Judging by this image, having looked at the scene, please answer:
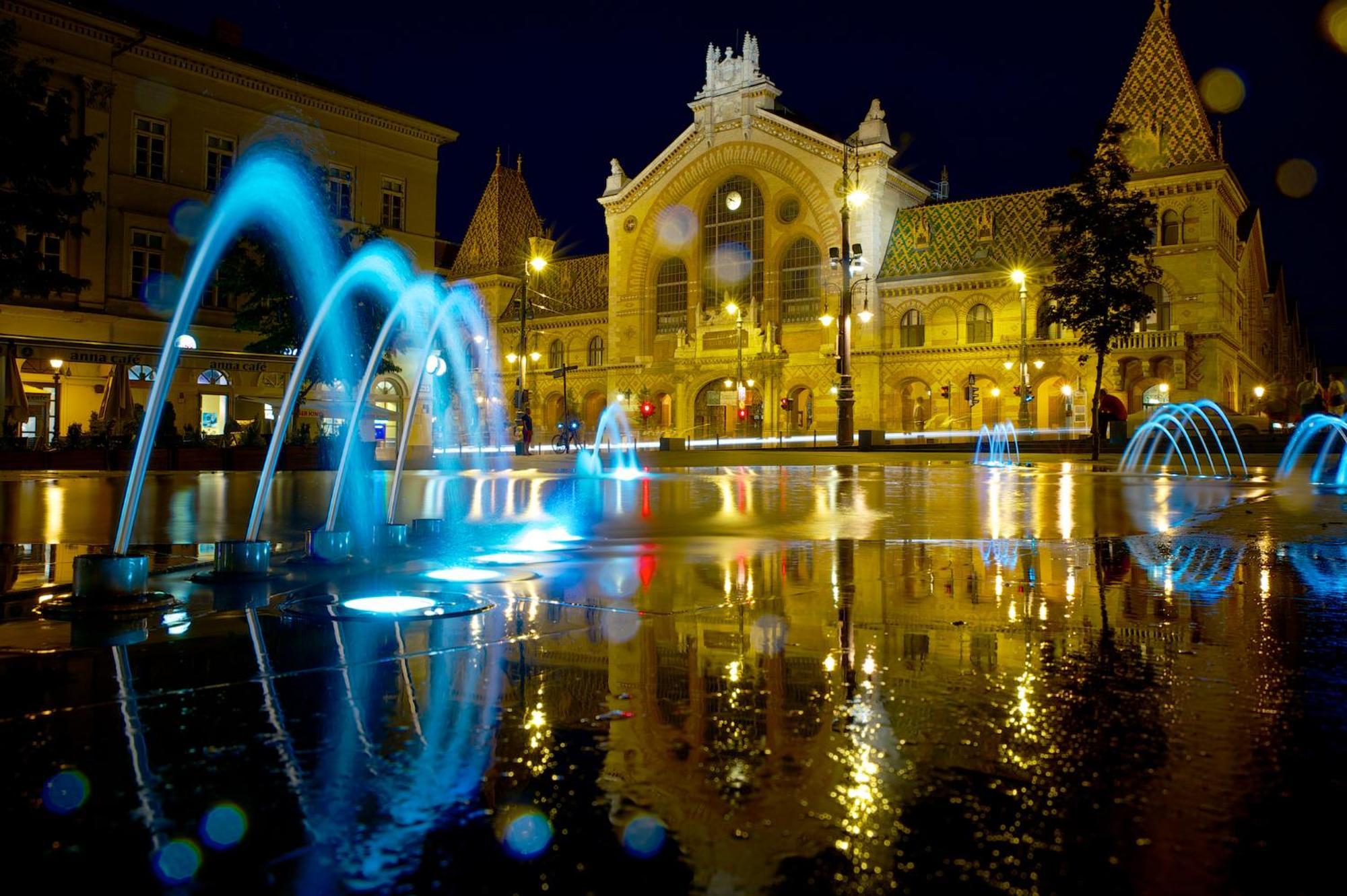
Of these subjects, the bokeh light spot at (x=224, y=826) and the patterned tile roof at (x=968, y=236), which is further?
the patterned tile roof at (x=968, y=236)

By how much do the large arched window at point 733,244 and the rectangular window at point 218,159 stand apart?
31.1 meters

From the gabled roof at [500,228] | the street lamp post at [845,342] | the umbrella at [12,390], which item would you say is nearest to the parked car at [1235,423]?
the street lamp post at [845,342]

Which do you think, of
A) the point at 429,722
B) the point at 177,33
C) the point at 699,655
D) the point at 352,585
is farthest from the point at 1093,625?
the point at 177,33

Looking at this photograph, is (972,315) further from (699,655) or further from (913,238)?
(699,655)

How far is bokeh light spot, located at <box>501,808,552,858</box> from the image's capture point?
7.28ft

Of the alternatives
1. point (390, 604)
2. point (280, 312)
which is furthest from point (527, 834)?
point (280, 312)

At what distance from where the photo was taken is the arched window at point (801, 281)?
189 ft

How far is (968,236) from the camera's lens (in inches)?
2131

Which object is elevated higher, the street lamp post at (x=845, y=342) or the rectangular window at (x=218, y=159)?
the rectangular window at (x=218, y=159)

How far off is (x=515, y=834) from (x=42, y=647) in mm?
3206

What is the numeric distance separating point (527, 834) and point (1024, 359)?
45.4 meters

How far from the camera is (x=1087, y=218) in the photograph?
100ft

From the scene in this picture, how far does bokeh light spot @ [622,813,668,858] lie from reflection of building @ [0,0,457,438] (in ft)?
101

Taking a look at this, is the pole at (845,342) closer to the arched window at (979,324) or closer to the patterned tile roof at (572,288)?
the arched window at (979,324)
